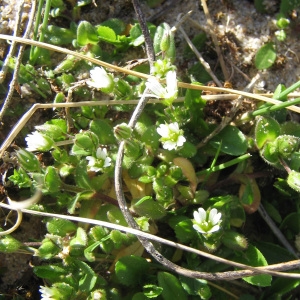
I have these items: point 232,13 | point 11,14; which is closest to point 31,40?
point 11,14

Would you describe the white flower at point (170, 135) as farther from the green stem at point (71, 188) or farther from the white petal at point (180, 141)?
the green stem at point (71, 188)

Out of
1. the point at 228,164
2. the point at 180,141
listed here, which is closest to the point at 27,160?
the point at 180,141

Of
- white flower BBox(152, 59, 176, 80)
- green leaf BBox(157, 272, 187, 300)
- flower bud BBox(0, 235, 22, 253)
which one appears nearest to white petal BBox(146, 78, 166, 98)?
white flower BBox(152, 59, 176, 80)

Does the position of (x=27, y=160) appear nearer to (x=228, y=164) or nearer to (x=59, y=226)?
(x=59, y=226)

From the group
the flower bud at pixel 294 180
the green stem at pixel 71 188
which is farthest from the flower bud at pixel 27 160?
the flower bud at pixel 294 180

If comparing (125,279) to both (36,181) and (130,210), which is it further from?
(36,181)

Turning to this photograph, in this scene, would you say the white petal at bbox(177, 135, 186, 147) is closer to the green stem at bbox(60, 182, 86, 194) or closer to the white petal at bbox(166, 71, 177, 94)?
the white petal at bbox(166, 71, 177, 94)
